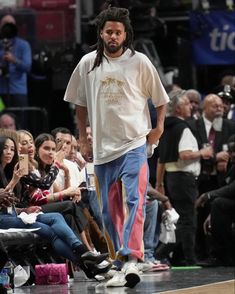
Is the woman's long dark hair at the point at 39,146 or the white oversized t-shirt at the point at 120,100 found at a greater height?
A: the white oversized t-shirt at the point at 120,100

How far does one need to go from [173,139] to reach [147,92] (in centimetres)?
328

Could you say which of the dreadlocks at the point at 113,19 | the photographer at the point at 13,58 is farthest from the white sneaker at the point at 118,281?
the photographer at the point at 13,58

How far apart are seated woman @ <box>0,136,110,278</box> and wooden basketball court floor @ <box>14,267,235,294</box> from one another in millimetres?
195

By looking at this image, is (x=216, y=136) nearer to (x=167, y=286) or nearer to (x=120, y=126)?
(x=167, y=286)

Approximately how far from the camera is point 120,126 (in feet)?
26.9

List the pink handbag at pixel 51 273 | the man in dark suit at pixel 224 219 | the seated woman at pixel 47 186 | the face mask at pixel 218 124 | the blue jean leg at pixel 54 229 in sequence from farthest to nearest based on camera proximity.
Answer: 1. the face mask at pixel 218 124
2. the man in dark suit at pixel 224 219
3. the seated woman at pixel 47 186
4. the pink handbag at pixel 51 273
5. the blue jean leg at pixel 54 229

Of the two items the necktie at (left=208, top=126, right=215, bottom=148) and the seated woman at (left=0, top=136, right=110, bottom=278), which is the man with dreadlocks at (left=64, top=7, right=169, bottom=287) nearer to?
the seated woman at (left=0, top=136, right=110, bottom=278)

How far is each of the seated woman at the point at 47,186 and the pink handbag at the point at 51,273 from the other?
501 millimetres

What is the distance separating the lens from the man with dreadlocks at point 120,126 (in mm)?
8188

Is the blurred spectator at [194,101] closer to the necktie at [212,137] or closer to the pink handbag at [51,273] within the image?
the necktie at [212,137]

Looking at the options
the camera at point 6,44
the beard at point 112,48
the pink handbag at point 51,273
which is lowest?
the pink handbag at point 51,273

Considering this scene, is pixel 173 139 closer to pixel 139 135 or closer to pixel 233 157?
pixel 233 157

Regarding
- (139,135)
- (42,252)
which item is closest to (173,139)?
(42,252)

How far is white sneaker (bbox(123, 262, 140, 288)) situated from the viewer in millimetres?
8078
